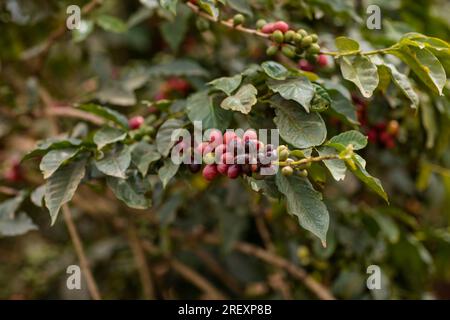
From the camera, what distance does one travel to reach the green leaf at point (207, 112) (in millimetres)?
988

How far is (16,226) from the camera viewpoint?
1.20 meters

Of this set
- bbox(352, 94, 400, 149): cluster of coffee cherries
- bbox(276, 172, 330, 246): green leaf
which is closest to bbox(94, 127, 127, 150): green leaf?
bbox(276, 172, 330, 246): green leaf

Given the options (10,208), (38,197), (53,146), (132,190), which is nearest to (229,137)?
(132,190)

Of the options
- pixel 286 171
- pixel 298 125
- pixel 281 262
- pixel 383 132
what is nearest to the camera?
pixel 286 171

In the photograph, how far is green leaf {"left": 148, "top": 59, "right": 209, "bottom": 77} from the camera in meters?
1.37

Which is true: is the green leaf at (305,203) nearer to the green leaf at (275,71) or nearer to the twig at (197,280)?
the green leaf at (275,71)

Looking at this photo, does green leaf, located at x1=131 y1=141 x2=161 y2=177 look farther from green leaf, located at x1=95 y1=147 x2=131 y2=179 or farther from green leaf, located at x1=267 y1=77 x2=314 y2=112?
green leaf, located at x1=267 y1=77 x2=314 y2=112

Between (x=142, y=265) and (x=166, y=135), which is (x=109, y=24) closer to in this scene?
(x=166, y=135)

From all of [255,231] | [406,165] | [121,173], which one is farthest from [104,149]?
[406,165]

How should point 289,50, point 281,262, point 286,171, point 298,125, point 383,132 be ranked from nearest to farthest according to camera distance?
point 286,171 < point 298,125 < point 289,50 < point 383,132 < point 281,262

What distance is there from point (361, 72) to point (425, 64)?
0.11 m

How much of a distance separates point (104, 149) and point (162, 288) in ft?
2.47

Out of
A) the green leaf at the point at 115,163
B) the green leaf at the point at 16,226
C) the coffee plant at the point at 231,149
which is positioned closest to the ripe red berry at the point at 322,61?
the coffee plant at the point at 231,149

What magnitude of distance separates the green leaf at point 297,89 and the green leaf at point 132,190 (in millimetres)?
286
